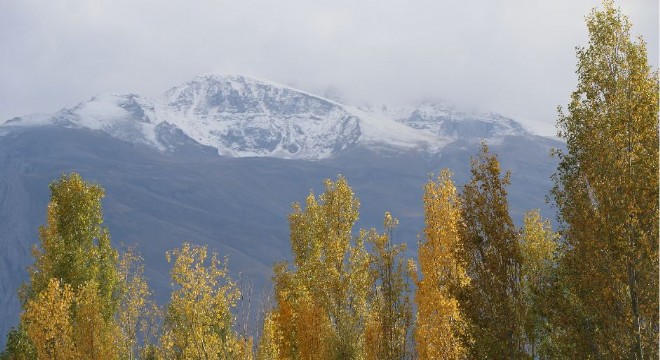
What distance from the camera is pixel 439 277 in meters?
29.8

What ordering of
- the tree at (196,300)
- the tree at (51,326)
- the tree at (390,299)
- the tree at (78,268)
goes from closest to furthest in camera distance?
the tree at (196,300) < the tree at (390,299) < the tree at (51,326) < the tree at (78,268)

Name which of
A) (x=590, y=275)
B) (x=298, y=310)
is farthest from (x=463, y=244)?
(x=298, y=310)

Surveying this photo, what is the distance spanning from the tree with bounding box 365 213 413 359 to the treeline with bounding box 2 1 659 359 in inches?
2.7

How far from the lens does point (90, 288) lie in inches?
1652

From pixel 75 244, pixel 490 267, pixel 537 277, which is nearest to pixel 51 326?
pixel 75 244

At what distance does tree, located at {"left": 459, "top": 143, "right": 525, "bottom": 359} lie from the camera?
24266mm

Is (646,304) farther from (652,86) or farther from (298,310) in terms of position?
(298,310)

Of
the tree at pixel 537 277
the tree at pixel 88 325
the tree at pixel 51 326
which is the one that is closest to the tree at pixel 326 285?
the tree at pixel 537 277

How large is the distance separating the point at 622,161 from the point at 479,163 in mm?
5696

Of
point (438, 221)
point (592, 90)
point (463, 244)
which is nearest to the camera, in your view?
point (592, 90)

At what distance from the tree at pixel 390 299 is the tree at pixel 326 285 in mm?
1995

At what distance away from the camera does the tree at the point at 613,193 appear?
66.3ft

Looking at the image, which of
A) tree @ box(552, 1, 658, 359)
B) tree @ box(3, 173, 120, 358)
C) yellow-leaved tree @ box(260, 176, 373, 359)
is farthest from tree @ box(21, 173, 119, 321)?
tree @ box(552, 1, 658, 359)

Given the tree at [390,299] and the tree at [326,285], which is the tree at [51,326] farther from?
the tree at [390,299]
